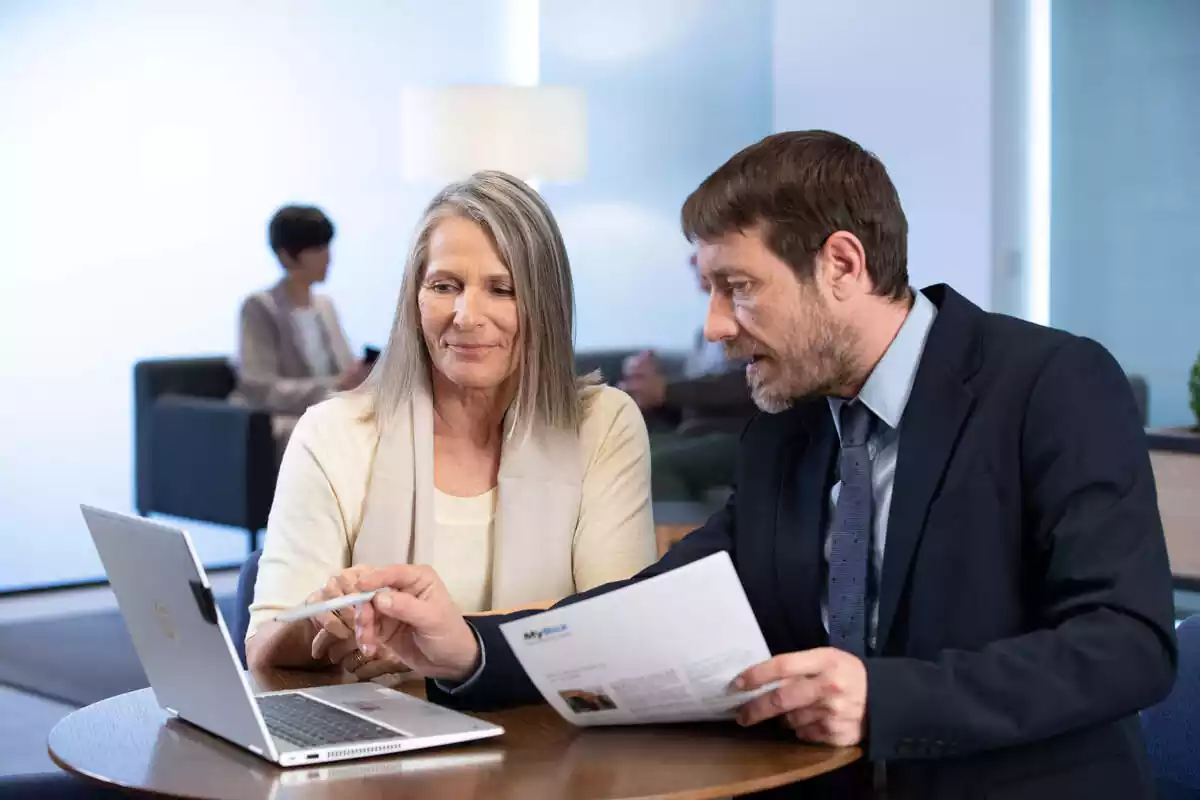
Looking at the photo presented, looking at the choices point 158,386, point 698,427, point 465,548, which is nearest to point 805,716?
point 465,548

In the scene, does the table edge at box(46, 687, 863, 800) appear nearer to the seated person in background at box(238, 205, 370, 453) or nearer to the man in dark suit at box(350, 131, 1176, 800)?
the man in dark suit at box(350, 131, 1176, 800)

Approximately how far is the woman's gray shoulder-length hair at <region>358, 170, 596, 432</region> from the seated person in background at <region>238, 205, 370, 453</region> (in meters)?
4.26

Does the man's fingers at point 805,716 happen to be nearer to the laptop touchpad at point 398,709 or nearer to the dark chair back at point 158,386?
the laptop touchpad at point 398,709

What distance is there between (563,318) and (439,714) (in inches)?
30.4

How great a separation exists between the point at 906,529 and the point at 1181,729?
60 centimetres

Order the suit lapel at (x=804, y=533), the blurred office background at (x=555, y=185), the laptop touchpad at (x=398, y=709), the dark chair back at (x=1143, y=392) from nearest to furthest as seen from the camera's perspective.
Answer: the laptop touchpad at (x=398, y=709) < the suit lapel at (x=804, y=533) < the dark chair back at (x=1143, y=392) < the blurred office background at (x=555, y=185)

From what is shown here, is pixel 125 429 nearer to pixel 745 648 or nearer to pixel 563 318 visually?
pixel 563 318

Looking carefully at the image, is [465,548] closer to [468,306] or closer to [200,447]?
[468,306]

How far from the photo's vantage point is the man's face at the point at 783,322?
6.02 ft

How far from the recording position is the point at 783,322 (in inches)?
72.4

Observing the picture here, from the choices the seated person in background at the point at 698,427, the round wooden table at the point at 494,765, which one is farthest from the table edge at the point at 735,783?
the seated person in background at the point at 698,427

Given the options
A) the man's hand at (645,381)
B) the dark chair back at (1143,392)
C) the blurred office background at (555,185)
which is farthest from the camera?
the man's hand at (645,381)

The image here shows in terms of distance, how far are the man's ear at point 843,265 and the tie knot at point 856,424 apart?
137 millimetres

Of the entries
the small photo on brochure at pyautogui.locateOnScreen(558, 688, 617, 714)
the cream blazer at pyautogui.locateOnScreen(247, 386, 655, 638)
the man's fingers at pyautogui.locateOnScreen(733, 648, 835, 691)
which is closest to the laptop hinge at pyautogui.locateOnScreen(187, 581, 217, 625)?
the small photo on brochure at pyautogui.locateOnScreen(558, 688, 617, 714)
